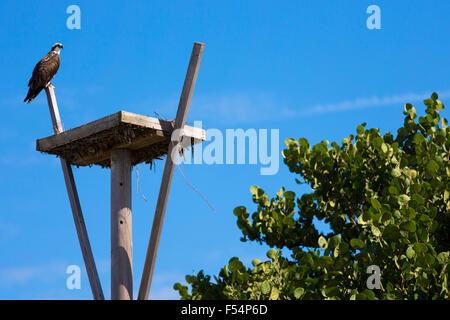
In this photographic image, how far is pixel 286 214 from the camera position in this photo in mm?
Answer: 8938

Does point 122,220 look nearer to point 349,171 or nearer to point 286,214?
point 286,214

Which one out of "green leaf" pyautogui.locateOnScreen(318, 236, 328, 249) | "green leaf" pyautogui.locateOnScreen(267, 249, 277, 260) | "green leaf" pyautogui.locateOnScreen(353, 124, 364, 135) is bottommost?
"green leaf" pyautogui.locateOnScreen(267, 249, 277, 260)

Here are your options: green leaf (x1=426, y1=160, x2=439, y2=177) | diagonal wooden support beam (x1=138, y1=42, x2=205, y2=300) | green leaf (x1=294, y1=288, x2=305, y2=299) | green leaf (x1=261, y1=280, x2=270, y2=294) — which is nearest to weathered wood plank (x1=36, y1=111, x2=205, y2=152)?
diagonal wooden support beam (x1=138, y1=42, x2=205, y2=300)

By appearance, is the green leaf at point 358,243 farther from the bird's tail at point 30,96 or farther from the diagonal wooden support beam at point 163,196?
the bird's tail at point 30,96

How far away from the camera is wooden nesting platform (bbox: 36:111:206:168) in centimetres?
841

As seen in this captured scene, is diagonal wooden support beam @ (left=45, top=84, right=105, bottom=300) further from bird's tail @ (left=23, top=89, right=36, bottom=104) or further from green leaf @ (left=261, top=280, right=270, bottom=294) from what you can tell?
green leaf @ (left=261, top=280, right=270, bottom=294)

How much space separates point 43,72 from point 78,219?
255 centimetres

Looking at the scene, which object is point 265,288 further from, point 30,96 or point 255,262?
point 30,96

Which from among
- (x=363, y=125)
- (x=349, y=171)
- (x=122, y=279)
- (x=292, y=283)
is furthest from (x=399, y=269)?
(x=122, y=279)

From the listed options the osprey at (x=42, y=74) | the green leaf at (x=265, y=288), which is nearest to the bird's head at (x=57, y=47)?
the osprey at (x=42, y=74)

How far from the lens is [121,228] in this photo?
28.1ft

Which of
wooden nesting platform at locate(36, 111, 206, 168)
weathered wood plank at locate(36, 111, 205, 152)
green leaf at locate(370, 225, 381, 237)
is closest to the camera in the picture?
green leaf at locate(370, 225, 381, 237)

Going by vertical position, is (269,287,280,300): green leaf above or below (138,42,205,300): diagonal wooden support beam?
below

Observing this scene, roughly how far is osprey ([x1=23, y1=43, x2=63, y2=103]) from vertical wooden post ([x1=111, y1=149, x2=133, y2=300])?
201 centimetres
